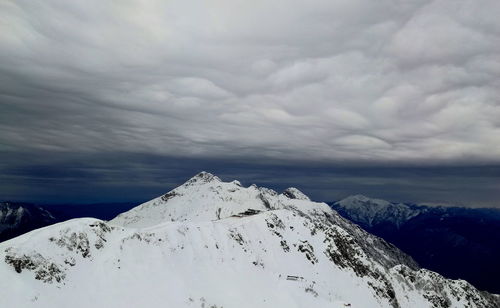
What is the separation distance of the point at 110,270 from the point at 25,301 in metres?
11.1

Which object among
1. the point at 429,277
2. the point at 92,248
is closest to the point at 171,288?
the point at 92,248

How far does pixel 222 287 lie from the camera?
2048 inches

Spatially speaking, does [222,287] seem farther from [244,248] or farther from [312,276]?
[312,276]

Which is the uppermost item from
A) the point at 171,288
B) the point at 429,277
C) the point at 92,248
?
the point at 92,248

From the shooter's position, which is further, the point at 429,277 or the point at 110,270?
the point at 429,277

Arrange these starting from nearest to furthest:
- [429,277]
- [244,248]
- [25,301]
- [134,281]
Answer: [25,301] < [134,281] < [244,248] < [429,277]

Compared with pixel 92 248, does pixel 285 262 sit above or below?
below

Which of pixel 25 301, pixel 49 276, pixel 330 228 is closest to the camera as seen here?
pixel 25 301

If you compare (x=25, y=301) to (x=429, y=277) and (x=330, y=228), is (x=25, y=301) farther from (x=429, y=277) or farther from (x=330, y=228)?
(x=429, y=277)

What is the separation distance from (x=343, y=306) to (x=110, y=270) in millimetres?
31248

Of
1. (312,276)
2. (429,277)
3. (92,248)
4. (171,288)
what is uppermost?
(92,248)

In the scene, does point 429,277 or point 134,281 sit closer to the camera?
point 134,281

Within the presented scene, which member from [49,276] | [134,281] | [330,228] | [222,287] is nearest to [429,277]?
[330,228]

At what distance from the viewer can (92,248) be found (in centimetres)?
5119
